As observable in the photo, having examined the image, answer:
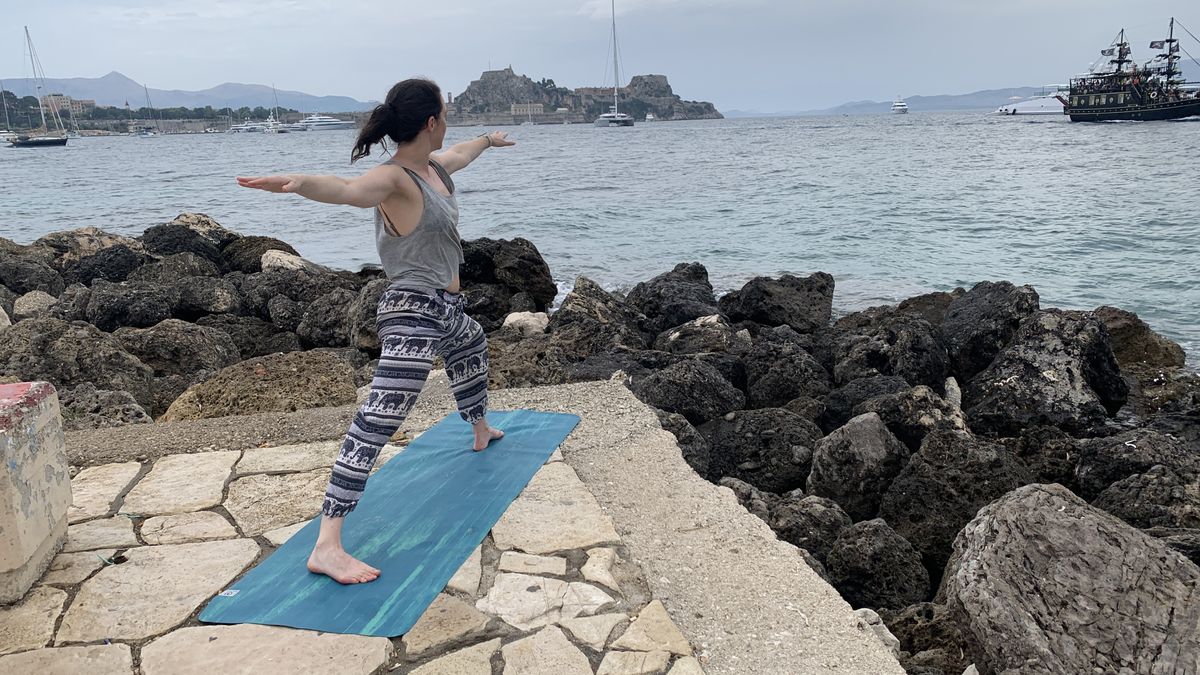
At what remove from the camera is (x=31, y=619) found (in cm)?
295

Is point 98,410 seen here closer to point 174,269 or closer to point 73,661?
point 73,661

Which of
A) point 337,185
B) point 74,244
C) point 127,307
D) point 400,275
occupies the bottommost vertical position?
point 127,307

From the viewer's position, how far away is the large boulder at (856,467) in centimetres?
513

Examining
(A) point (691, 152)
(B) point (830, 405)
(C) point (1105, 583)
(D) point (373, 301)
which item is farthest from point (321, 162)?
(C) point (1105, 583)

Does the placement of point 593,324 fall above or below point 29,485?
below

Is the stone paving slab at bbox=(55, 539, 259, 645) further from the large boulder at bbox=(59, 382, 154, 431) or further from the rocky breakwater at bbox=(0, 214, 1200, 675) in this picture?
the large boulder at bbox=(59, 382, 154, 431)

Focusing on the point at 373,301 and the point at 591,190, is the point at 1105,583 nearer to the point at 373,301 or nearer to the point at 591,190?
the point at 373,301

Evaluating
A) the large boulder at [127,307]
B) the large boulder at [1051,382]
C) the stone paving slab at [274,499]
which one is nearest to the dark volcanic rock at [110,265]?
the large boulder at [127,307]

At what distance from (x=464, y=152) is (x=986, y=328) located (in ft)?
20.1

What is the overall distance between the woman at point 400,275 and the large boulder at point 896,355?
4864 mm

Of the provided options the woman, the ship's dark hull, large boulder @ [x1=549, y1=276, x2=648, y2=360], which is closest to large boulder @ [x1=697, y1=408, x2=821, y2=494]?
large boulder @ [x1=549, y1=276, x2=648, y2=360]

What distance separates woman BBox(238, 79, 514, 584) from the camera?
3.23 m

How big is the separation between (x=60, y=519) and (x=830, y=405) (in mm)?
5117

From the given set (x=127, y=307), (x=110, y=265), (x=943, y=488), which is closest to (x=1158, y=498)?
(x=943, y=488)
